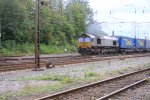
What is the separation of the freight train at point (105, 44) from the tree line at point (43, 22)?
897 centimetres

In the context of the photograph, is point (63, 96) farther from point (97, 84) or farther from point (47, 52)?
point (47, 52)

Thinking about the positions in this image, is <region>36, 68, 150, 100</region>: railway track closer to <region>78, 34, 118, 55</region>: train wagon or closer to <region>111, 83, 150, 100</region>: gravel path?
<region>111, 83, 150, 100</region>: gravel path

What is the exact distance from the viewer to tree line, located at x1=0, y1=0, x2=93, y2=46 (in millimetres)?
56625

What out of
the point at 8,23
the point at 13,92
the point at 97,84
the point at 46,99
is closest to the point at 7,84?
the point at 13,92

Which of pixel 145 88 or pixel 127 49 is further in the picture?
pixel 127 49

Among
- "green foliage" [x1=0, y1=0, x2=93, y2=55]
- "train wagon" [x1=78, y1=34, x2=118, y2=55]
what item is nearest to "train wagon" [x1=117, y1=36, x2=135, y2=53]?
"train wagon" [x1=78, y1=34, x2=118, y2=55]

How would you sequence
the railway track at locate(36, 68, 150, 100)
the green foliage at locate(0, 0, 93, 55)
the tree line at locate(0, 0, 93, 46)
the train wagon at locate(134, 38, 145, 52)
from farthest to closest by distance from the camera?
the train wagon at locate(134, 38, 145, 52), the tree line at locate(0, 0, 93, 46), the green foliage at locate(0, 0, 93, 55), the railway track at locate(36, 68, 150, 100)

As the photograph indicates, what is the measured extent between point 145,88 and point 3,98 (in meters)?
6.01

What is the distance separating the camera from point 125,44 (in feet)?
226

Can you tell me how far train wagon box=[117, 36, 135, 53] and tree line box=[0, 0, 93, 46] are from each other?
35.5 ft

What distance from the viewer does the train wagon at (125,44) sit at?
6769cm

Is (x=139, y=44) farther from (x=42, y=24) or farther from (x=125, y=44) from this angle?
(x=42, y=24)

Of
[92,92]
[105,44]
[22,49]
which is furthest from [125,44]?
[92,92]

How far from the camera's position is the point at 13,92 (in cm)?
1407
